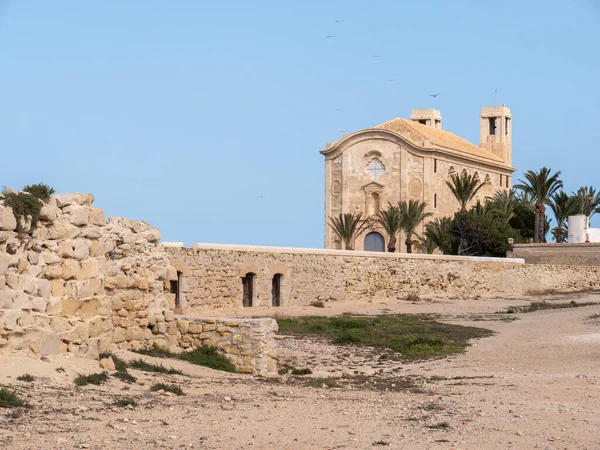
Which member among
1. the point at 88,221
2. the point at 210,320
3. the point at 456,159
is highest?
the point at 456,159

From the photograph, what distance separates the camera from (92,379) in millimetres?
10375

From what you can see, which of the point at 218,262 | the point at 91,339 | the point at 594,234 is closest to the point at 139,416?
the point at 91,339

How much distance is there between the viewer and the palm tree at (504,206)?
60.1 meters

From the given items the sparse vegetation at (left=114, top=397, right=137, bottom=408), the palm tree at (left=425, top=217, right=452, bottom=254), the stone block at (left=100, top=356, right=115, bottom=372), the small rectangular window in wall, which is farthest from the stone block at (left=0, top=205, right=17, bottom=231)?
the small rectangular window in wall

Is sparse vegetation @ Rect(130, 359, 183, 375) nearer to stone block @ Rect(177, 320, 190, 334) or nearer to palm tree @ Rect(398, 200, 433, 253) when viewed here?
stone block @ Rect(177, 320, 190, 334)

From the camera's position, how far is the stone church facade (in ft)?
201

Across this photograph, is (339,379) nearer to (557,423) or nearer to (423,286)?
(557,423)

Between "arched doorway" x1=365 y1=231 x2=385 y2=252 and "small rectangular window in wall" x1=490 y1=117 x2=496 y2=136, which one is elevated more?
"small rectangular window in wall" x1=490 y1=117 x2=496 y2=136

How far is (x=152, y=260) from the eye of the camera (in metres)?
13.3

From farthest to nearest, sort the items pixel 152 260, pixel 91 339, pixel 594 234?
pixel 594 234, pixel 152 260, pixel 91 339

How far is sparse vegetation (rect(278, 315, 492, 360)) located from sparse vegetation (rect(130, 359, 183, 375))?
21.4ft

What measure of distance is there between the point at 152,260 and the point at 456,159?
52858 millimetres

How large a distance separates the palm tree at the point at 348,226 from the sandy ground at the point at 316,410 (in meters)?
41.6

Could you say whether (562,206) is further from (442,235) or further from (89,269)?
(89,269)
